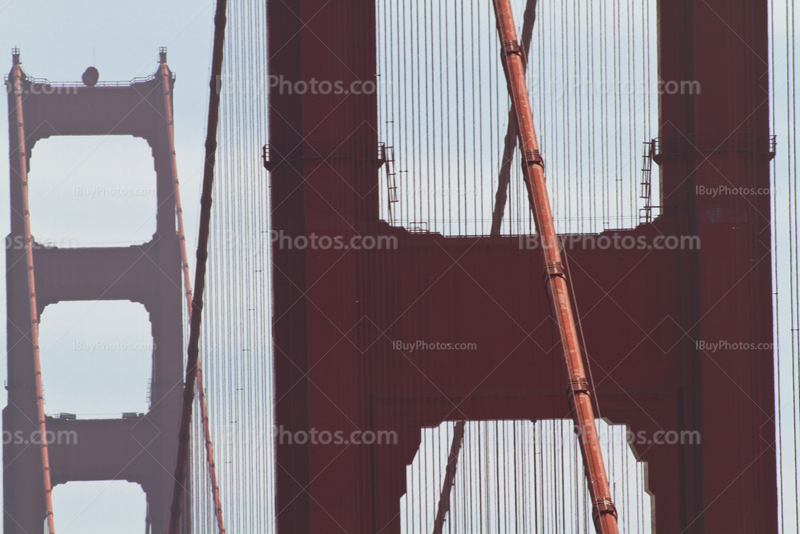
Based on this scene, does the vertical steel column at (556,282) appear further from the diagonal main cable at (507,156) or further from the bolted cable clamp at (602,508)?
the diagonal main cable at (507,156)

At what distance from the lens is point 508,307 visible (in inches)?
331

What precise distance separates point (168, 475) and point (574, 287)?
20.0 meters

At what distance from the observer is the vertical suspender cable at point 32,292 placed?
80.5ft

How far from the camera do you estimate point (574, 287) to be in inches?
331

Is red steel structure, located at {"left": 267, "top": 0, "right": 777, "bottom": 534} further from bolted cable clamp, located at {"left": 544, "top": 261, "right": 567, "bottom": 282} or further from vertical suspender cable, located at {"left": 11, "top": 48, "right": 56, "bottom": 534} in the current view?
vertical suspender cable, located at {"left": 11, "top": 48, "right": 56, "bottom": 534}

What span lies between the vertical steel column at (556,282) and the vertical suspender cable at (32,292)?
754 inches

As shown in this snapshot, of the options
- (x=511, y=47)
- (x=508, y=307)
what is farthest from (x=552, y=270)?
(x=508, y=307)
